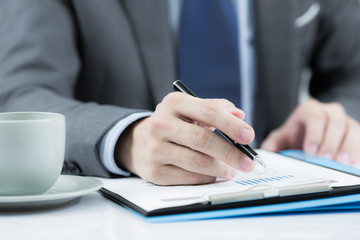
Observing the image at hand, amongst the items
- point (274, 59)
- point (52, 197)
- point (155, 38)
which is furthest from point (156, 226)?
point (274, 59)

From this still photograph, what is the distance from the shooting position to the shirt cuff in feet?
2.18

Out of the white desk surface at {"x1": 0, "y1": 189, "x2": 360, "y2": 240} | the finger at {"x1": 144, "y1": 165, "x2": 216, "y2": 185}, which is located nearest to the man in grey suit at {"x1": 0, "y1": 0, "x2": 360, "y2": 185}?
the finger at {"x1": 144, "y1": 165, "x2": 216, "y2": 185}

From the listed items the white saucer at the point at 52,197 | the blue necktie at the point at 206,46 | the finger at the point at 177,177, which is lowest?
the white saucer at the point at 52,197

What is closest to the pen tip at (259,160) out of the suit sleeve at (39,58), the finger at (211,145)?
the finger at (211,145)

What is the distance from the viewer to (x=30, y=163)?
50 centimetres

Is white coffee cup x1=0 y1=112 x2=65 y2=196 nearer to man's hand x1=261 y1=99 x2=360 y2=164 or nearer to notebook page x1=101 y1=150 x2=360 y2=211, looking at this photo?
notebook page x1=101 y1=150 x2=360 y2=211

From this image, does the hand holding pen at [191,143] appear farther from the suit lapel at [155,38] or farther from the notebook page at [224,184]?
the suit lapel at [155,38]

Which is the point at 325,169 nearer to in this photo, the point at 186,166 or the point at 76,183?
the point at 186,166

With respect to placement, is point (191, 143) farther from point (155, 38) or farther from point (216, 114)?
point (155, 38)

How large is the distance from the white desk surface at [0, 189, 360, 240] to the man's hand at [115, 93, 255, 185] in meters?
0.10

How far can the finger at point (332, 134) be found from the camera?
0.90 meters

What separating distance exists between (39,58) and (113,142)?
0.41 metres

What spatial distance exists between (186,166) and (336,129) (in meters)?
0.46

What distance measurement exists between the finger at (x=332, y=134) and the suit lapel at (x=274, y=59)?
0.85 feet
